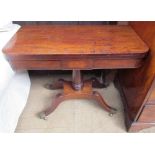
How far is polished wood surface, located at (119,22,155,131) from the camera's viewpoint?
2.81 ft

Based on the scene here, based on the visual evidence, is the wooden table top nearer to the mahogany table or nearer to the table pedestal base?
the mahogany table

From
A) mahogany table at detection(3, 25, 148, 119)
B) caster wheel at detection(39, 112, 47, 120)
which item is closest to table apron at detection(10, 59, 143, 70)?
Answer: mahogany table at detection(3, 25, 148, 119)

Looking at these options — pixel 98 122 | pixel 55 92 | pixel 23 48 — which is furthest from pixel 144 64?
pixel 55 92

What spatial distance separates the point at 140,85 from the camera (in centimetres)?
98

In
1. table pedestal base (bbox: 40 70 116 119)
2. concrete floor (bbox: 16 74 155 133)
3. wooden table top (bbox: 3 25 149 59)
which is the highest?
wooden table top (bbox: 3 25 149 59)

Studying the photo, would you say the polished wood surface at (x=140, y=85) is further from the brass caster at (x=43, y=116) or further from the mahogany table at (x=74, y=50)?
the brass caster at (x=43, y=116)

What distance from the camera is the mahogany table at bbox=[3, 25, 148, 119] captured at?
0.84 m

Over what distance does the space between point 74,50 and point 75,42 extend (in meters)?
0.09

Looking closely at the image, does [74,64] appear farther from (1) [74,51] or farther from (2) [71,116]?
(2) [71,116]

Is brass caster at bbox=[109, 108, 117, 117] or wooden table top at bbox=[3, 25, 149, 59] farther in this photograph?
brass caster at bbox=[109, 108, 117, 117]

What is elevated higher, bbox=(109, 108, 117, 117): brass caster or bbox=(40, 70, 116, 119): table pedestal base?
bbox=(40, 70, 116, 119): table pedestal base

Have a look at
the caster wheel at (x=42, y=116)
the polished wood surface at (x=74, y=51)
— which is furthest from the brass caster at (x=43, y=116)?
the polished wood surface at (x=74, y=51)
